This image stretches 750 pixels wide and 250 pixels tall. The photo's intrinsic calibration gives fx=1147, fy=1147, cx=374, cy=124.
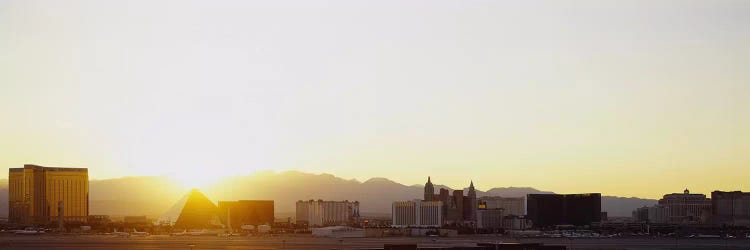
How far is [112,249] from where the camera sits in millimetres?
151750

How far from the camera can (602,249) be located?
15012cm

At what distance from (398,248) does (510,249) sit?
34.1ft

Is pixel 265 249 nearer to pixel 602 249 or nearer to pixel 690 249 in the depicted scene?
pixel 602 249

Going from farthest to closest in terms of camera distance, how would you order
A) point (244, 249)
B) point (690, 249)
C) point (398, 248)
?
point (690, 249), point (244, 249), point (398, 248)

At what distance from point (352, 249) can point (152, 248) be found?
2725 centimetres

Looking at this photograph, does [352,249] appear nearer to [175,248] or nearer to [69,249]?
[175,248]

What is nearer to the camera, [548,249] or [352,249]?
[548,249]

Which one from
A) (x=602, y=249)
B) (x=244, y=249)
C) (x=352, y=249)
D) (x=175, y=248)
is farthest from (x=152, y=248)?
(x=602, y=249)


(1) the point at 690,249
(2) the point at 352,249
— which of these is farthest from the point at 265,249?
(1) the point at 690,249

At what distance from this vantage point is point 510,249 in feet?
339

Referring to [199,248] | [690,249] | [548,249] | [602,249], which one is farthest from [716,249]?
[199,248]

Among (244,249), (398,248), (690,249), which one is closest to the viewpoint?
(398,248)

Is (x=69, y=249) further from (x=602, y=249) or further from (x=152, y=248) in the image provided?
(x=602, y=249)

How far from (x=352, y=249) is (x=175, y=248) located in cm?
2388
